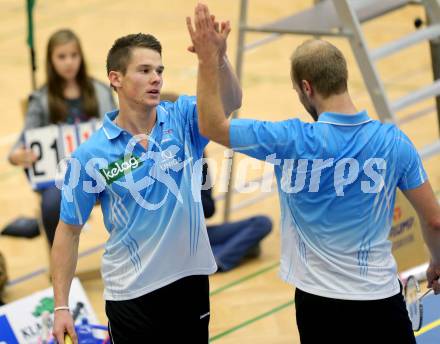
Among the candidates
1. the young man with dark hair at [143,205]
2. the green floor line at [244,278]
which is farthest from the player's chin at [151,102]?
the green floor line at [244,278]

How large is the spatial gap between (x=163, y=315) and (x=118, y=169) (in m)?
0.62

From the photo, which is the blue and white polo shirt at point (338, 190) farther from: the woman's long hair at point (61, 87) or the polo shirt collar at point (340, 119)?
the woman's long hair at point (61, 87)

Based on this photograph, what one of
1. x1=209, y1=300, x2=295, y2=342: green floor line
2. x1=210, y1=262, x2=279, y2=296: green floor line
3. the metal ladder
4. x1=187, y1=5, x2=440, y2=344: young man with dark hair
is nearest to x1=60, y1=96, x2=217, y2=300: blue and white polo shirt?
x1=187, y1=5, x2=440, y2=344: young man with dark hair

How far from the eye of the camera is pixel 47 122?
664cm

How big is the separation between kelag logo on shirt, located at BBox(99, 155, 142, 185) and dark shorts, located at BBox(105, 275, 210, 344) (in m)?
0.49

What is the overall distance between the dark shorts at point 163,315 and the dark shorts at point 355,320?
0.46m

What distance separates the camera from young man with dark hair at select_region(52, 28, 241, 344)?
414 centimetres

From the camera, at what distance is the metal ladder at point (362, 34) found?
5.95 meters

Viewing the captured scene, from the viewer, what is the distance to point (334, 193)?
154 inches

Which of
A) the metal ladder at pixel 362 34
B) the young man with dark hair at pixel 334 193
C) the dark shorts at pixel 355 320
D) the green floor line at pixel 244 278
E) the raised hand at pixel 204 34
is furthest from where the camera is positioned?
the green floor line at pixel 244 278

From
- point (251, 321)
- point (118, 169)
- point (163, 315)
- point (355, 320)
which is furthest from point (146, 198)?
point (251, 321)

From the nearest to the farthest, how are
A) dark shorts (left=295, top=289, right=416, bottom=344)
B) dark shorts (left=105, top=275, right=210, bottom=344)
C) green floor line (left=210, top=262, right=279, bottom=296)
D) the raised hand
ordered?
the raised hand
dark shorts (left=295, top=289, right=416, bottom=344)
dark shorts (left=105, top=275, right=210, bottom=344)
green floor line (left=210, top=262, right=279, bottom=296)

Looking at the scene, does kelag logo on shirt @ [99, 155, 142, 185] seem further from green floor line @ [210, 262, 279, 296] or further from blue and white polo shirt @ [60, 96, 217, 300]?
green floor line @ [210, 262, 279, 296]

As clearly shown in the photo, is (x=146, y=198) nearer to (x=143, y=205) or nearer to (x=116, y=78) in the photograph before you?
A: (x=143, y=205)
